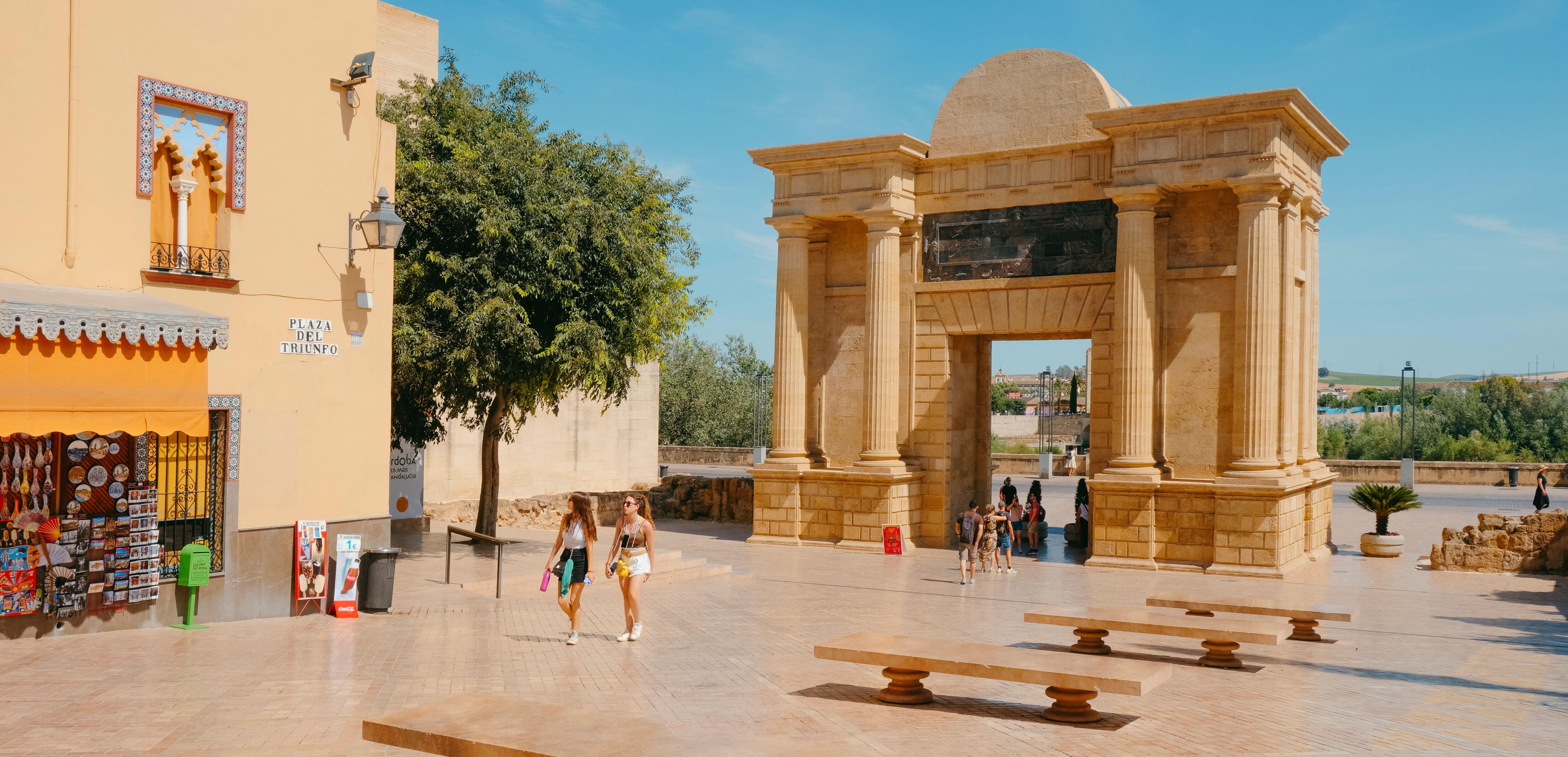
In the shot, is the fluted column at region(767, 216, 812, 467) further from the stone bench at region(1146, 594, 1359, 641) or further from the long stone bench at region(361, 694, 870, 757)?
the long stone bench at region(361, 694, 870, 757)

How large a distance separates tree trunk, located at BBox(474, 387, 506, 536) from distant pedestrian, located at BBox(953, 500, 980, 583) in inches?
317

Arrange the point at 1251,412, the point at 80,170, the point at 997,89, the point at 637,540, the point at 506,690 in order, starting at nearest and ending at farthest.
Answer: the point at 506,690, the point at 80,170, the point at 637,540, the point at 1251,412, the point at 997,89

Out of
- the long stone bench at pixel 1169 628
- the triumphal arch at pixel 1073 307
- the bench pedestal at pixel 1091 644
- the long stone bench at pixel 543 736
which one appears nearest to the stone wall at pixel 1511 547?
the triumphal arch at pixel 1073 307

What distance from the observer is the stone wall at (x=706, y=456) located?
5750 cm

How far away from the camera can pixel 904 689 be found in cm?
926

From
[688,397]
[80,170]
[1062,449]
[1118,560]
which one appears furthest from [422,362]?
[1062,449]

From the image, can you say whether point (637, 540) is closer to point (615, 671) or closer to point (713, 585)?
point (615, 671)

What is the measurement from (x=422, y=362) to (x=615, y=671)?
8827 millimetres

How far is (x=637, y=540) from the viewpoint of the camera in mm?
12008

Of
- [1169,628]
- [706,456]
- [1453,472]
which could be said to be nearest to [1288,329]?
[1169,628]

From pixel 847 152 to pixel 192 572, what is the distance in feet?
50.4

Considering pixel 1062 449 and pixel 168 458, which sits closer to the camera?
pixel 168 458

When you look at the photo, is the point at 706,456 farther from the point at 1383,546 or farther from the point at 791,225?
the point at 1383,546

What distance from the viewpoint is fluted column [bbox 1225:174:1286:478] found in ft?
65.3
